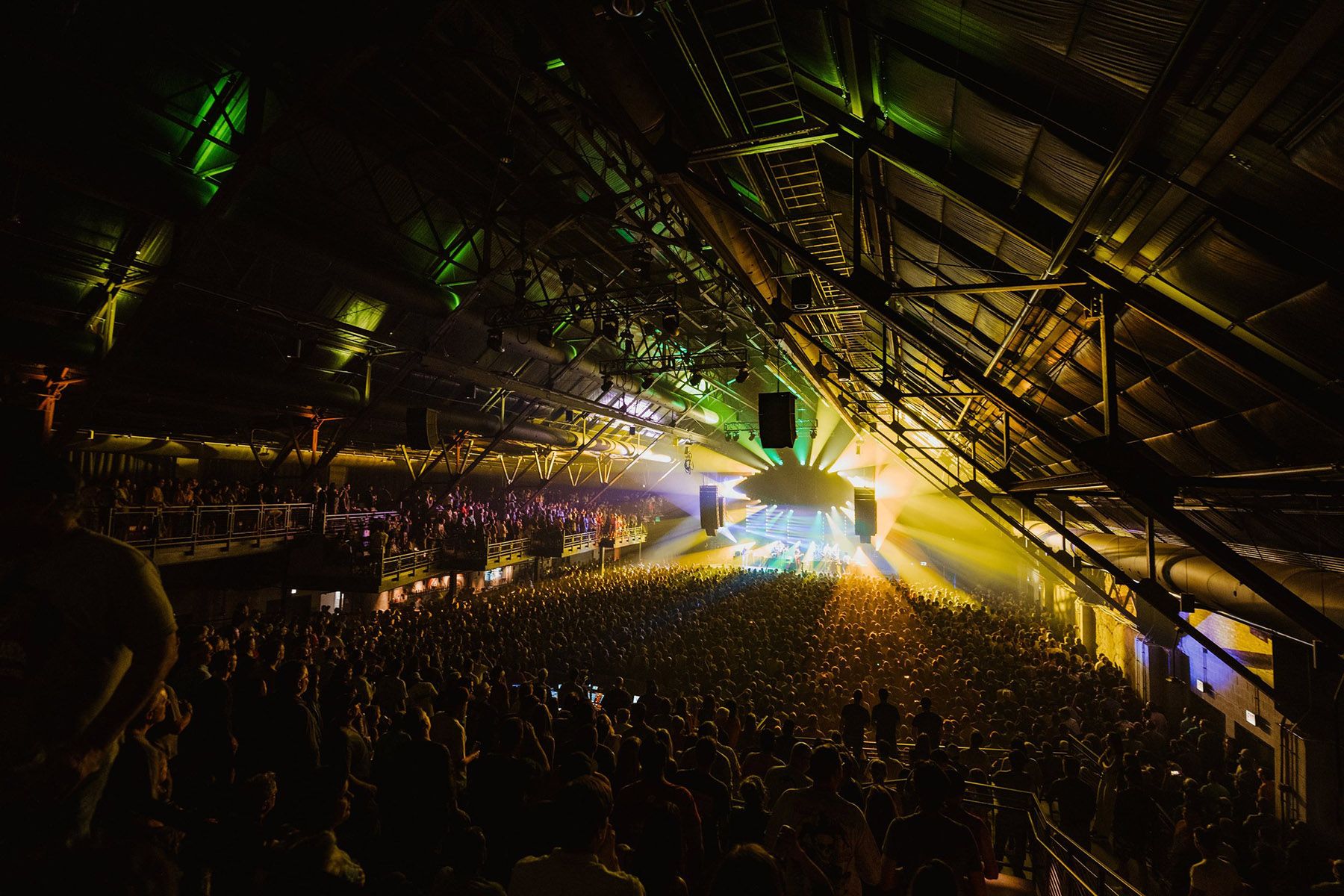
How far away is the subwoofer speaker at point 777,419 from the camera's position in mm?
10891

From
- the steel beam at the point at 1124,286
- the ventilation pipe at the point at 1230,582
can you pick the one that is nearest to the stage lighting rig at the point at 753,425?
the ventilation pipe at the point at 1230,582

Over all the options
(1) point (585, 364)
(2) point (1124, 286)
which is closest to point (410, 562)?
(1) point (585, 364)

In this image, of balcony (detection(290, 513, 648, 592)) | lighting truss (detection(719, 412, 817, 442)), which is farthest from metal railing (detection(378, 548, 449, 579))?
lighting truss (detection(719, 412, 817, 442))

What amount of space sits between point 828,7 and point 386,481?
71.6 ft

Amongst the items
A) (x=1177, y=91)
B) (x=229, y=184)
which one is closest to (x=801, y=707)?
(x=1177, y=91)

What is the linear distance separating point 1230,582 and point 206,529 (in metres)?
16.9

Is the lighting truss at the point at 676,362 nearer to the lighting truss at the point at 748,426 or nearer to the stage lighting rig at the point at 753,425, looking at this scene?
the lighting truss at the point at 748,426

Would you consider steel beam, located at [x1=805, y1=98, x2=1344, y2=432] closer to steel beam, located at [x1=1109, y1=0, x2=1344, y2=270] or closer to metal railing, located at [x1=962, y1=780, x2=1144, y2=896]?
steel beam, located at [x1=1109, y1=0, x2=1344, y2=270]

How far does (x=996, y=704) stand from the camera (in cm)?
923

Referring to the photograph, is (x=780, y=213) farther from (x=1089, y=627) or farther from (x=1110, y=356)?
(x=1089, y=627)

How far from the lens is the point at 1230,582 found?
6.59 meters

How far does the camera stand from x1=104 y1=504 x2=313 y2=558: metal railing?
991cm

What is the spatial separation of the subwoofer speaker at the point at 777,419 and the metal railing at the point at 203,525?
434 inches

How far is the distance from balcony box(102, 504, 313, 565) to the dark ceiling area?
A: 1.70m
